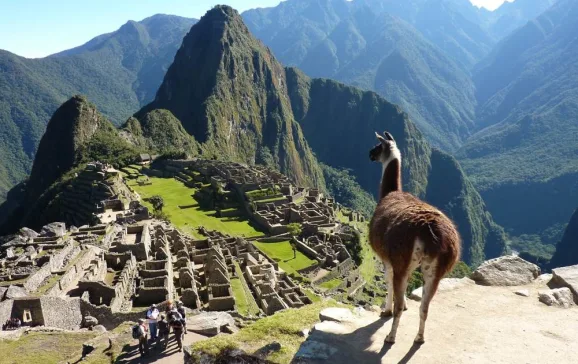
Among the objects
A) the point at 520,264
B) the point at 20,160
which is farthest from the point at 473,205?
the point at 520,264

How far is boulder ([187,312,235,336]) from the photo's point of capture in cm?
1108

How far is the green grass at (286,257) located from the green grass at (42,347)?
2635 cm

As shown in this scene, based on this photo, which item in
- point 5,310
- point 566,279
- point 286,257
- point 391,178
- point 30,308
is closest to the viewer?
point 391,178

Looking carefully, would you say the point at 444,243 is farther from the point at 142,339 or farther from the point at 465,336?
the point at 142,339

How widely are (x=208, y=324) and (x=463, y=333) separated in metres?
6.63

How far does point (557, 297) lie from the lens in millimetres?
8242

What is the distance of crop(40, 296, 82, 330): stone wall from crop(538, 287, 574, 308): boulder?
16.7 metres

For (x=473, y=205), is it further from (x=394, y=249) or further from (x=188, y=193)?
(x=394, y=249)

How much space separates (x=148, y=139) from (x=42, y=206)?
56109 millimetres

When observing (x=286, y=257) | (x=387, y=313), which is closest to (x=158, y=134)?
(x=286, y=257)

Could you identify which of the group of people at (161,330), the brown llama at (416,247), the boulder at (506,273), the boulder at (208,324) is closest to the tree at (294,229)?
the boulder at (208,324)

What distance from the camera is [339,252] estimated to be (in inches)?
1927

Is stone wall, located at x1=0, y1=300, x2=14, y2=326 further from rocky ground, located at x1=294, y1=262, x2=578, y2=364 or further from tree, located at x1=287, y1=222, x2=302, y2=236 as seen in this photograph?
tree, located at x1=287, y1=222, x2=302, y2=236

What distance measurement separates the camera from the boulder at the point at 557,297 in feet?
26.6
